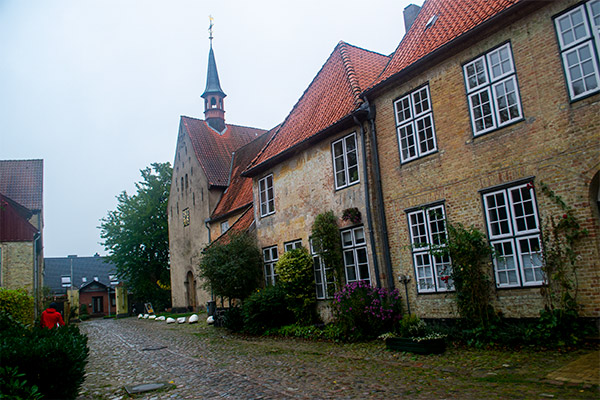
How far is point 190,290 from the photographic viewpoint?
104 ft

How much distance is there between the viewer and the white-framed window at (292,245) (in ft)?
53.1

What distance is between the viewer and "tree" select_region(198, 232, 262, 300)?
57.0ft

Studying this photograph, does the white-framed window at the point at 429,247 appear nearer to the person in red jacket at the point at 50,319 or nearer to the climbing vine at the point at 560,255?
the climbing vine at the point at 560,255

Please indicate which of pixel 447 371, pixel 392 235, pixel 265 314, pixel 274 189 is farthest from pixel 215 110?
pixel 447 371

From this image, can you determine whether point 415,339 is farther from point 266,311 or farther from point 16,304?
point 16,304

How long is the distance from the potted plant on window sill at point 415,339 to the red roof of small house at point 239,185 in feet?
47.5

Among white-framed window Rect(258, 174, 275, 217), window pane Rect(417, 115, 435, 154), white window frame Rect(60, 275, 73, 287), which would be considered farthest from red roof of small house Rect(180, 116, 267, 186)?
white window frame Rect(60, 275, 73, 287)

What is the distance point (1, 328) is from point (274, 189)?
32.8 ft

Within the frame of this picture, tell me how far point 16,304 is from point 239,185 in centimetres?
1528

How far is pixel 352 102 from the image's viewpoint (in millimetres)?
14234

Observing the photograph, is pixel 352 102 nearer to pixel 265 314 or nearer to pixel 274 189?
pixel 274 189

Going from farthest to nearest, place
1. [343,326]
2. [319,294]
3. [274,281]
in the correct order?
[274,281] → [319,294] → [343,326]

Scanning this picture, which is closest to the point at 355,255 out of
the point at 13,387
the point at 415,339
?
the point at 415,339

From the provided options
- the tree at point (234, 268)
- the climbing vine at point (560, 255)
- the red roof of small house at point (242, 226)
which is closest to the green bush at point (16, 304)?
the tree at point (234, 268)
